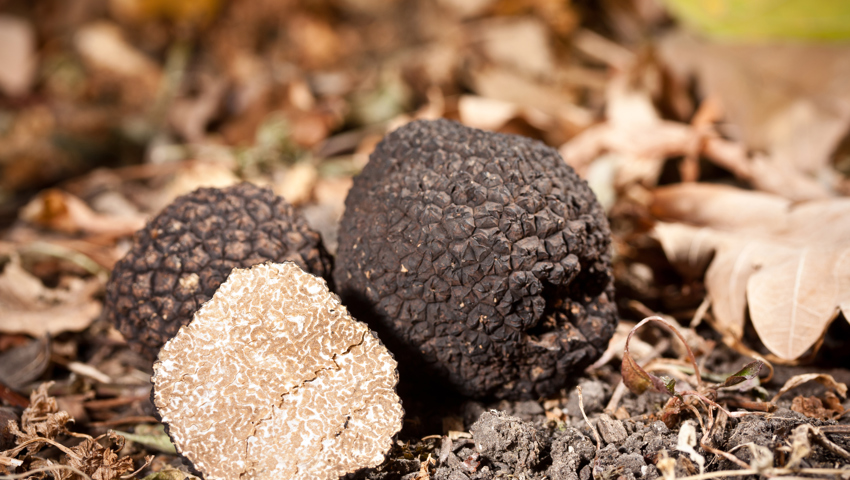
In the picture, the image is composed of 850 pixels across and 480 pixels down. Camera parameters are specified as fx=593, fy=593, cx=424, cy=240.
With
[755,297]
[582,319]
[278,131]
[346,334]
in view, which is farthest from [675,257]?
[278,131]

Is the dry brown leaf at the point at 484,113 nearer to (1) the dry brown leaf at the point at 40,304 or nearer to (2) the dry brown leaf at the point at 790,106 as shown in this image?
(2) the dry brown leaf at the point at 790,106

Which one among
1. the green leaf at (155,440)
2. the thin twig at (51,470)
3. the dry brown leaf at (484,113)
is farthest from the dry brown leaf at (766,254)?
the thin twig at (51,470)

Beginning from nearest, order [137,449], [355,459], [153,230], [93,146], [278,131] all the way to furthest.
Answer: [355,459], [137,449], [153,230], [278,131], [93,146]

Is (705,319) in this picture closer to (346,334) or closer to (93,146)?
(346,334)

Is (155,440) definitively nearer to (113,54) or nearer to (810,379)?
(810,379)

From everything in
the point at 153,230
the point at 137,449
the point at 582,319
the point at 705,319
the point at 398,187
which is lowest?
the point at 137,449

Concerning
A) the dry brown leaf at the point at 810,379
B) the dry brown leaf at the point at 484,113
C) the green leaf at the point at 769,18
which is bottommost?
the dry brown leaf at the point at 810,379

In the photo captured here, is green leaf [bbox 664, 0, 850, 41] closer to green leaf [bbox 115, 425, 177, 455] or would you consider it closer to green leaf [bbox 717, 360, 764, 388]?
green leaf [bbox 717, 360, 764, 388]
